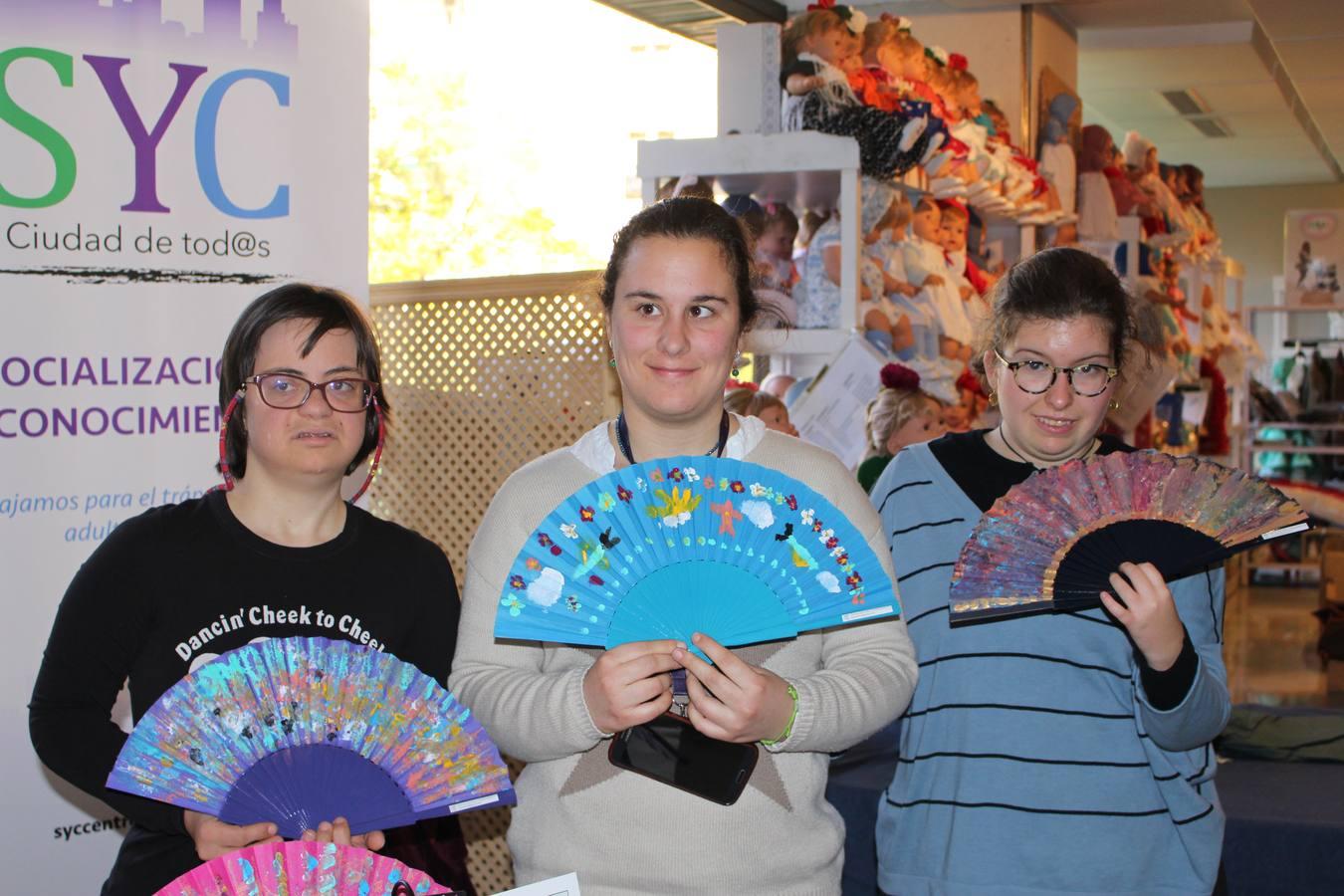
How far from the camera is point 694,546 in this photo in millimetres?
1568

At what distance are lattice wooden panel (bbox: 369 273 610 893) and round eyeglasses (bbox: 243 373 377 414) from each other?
4.98ft

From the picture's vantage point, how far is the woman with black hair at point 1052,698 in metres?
1.77

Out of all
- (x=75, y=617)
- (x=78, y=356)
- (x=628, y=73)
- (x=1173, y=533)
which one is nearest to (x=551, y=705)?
(x=75, y=617)

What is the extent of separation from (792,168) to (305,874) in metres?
2.99

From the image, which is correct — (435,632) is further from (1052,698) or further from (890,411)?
(890,411)

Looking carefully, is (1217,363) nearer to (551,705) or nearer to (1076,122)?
(1076,122)

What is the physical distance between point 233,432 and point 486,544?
470 mm

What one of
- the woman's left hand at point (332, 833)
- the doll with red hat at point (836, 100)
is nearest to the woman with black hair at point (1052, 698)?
the woman's left hand at point (332, 833)

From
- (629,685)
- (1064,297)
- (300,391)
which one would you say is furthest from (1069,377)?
(300,391)

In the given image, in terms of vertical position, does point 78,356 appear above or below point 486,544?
above

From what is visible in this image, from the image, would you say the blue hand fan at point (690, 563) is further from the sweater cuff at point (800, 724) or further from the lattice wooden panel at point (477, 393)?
the lattice wooden panel at point (477, 393)

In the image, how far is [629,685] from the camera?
1464 millimetres

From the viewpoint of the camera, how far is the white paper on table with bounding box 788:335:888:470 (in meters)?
4.04

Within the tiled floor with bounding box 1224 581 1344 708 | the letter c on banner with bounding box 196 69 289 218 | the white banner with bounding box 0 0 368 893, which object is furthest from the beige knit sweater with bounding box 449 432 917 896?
the tiled floor with bounding box 1224 581 1344 708
